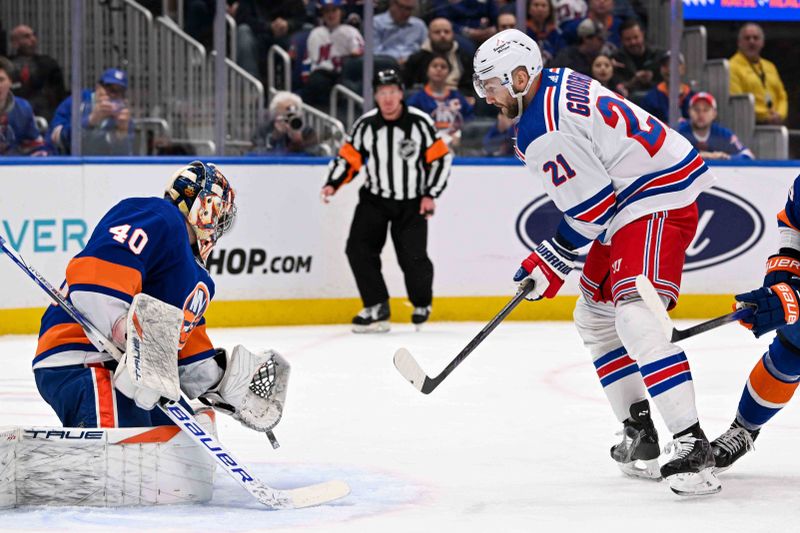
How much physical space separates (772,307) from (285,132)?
162 inches

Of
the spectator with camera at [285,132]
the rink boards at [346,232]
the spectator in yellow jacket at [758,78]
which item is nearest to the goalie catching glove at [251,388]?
the rink boards at [346,232]

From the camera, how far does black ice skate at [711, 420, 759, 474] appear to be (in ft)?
10.8

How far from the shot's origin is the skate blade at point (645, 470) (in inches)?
131

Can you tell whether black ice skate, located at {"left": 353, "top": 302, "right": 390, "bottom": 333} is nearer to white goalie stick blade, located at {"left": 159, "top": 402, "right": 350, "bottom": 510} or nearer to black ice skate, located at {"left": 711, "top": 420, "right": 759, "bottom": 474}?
black ice skate, located at {"left": 711, "top": 420, "right": 759, "bottom": 474}

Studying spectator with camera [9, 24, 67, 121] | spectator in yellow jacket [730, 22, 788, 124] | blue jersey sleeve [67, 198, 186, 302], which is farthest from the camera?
spectator in yellow jacket [730, 22, 788, 124]

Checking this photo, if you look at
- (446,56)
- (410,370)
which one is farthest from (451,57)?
(410,370)

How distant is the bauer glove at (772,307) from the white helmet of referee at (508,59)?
2.42ft

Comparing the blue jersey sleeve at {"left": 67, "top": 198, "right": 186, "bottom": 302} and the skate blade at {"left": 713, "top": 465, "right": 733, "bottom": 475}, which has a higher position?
the blue jersey sleeve at {"left": 67, "top": 198, "right": 186, "bottom": 302}

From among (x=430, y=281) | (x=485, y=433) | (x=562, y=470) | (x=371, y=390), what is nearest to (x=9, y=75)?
(x=430, y=281)

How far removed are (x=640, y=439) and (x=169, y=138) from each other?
3.90 metres

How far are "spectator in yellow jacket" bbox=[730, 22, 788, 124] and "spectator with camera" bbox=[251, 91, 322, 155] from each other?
245 centimetres

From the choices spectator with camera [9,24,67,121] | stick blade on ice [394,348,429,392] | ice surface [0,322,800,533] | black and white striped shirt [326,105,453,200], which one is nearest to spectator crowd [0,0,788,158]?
spectator with camera [9,24,67,121]

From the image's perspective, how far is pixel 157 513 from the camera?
281 cm

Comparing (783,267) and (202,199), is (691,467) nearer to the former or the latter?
(783,267)
